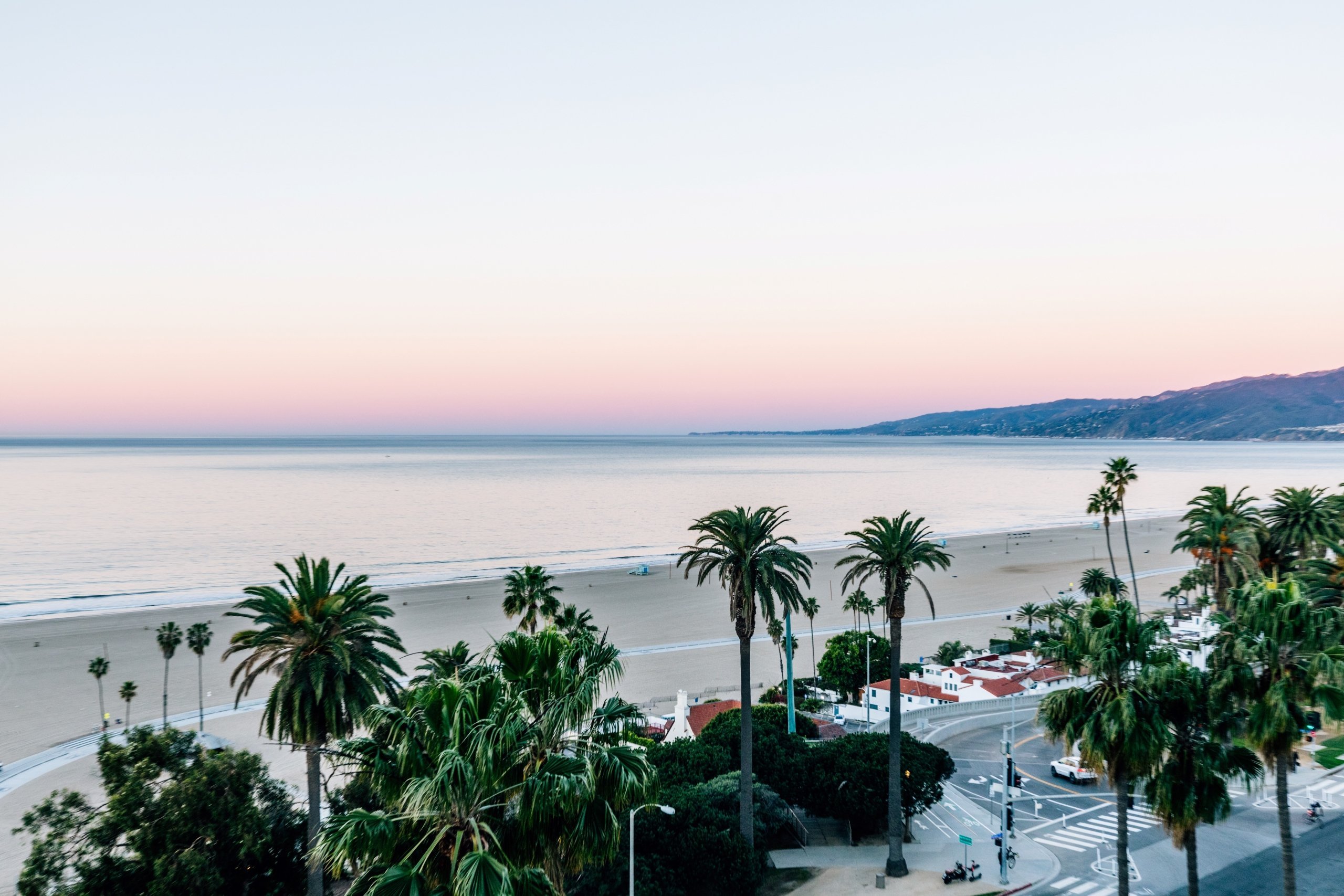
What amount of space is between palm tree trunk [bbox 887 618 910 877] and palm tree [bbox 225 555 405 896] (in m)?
19.7

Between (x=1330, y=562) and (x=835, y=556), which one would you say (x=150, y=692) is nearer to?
(x=1330, y=562)

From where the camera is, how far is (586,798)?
13172mm

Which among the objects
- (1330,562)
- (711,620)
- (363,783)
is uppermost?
(1330,562)

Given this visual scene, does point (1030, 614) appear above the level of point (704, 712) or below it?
below

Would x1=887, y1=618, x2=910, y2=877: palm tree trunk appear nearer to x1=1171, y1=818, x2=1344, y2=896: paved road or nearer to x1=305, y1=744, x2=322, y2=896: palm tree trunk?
x1=1171, y1=818, x2=1344, y2=896: paved road

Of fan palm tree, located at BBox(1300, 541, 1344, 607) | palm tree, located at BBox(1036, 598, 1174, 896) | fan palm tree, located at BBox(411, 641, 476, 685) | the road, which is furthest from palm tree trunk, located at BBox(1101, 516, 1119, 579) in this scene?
fan palm tree, located at BBox(411, 641, 476, 685)

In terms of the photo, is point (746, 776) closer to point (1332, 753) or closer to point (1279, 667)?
point (1279, 667)

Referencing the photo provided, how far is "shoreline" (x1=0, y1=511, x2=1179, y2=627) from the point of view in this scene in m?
84.7

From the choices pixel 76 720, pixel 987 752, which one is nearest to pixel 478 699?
pixel 987 752

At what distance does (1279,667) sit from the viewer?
2302cm

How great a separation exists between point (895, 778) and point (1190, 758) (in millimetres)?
12772

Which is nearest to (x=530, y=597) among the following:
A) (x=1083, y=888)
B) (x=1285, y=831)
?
(x=1083, y=888)

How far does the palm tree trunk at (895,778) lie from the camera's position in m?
33.1

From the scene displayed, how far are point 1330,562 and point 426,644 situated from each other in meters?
64.5
